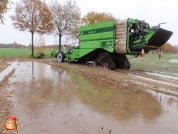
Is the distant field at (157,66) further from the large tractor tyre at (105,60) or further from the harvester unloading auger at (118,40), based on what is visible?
the large tractor tyre at (105,60)

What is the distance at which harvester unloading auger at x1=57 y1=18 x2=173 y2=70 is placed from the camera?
12.0 metres

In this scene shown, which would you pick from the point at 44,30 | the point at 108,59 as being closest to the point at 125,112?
the point at 108,59

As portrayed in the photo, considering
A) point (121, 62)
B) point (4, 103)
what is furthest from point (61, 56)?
point (4, 103)

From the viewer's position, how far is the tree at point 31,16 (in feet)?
86.4

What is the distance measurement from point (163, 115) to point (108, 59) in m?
9.12

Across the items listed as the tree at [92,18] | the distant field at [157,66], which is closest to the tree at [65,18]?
the tree at [92,18]

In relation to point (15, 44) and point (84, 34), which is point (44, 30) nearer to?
point (84, 34)

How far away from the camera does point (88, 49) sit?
15.5 meters

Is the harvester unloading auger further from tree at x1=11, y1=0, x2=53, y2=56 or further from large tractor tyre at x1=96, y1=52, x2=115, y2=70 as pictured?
tree at x1=11, y1=0, x2=53, y2=56

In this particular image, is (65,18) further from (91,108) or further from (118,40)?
(91,108)

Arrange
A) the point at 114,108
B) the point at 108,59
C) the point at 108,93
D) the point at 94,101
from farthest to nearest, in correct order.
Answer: the point at 108,59 → the point at 108,93 → the point at 94,101 → the point at 114,108

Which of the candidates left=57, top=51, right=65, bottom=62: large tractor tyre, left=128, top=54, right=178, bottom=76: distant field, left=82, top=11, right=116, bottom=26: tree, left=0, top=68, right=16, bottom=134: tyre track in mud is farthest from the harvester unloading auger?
left=82, top=11, right=116, bottom=26: tree

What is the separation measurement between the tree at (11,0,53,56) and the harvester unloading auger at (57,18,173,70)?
41.1ft

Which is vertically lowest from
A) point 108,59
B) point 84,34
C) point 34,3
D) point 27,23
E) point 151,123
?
point 151,123
